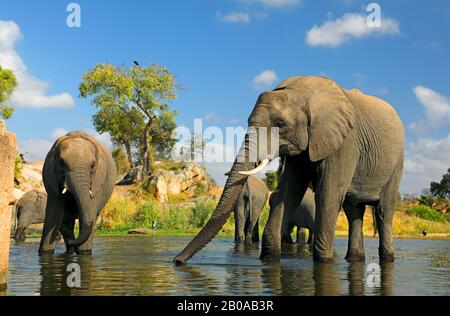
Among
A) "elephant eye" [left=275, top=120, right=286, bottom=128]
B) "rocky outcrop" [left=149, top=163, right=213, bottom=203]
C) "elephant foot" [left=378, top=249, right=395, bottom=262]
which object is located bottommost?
"elephant foot" [left=378, top=249, right=395, bottom=262]

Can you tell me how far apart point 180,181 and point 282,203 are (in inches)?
1325

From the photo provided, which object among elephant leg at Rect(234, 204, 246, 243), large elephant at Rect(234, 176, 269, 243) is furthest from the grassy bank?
elephant leg at Rect(234, 204, 246, 243)

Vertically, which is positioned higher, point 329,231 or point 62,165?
point 62,165

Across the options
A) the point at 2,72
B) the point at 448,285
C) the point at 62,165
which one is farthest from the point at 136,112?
the point at 448,285

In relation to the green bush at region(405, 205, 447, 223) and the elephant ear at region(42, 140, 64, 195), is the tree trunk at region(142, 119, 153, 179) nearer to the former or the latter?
the green bush at region(405, 205, 447, 223)

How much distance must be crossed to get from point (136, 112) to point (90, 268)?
4921cm

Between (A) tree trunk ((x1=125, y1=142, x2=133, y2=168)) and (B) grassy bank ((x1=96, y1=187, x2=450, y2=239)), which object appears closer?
(B) grassy bank ((x1=96, y1=187, x2=450, y2=239))

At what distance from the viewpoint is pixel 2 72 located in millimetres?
44250

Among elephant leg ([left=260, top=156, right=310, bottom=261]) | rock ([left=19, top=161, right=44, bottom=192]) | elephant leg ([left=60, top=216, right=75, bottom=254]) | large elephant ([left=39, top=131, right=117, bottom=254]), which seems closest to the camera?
elephant leg ([left=260, top=156, right=310, bottom=261])

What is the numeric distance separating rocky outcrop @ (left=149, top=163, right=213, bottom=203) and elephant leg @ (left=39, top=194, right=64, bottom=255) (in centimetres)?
2879

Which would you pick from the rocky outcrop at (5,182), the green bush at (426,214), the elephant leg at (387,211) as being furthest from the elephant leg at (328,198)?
the green bush at (426,214)

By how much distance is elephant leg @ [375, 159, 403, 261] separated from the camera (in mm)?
13336

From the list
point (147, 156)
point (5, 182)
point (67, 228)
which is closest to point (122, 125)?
point (147, 156)
